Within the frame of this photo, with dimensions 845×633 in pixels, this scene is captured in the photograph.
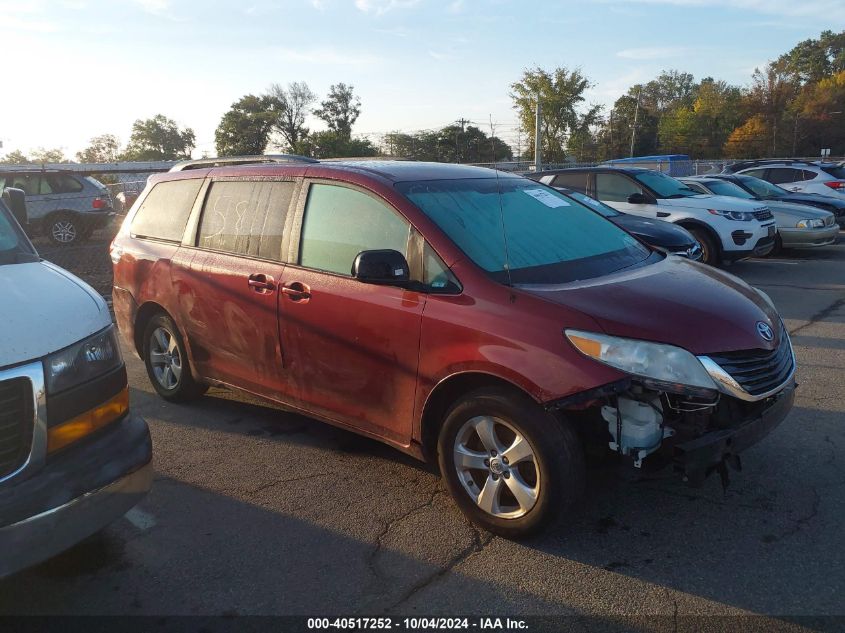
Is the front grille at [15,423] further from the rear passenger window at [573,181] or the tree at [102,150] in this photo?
the tree at [102,150]

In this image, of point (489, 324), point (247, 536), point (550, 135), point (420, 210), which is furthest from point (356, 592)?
point (550, 135)

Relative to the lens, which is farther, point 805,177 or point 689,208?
point 805,177

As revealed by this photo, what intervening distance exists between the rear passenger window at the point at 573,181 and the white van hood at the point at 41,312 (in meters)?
9.64

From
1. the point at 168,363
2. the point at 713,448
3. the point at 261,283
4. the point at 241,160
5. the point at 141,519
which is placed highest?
the point at 241,160

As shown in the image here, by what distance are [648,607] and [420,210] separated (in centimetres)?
217

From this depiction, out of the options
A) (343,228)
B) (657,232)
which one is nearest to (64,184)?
(657,232)

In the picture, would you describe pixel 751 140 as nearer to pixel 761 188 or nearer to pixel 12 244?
pixel 761 188

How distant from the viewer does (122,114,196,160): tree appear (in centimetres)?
9888

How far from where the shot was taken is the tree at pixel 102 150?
94.8m

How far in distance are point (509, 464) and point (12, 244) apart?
272cm

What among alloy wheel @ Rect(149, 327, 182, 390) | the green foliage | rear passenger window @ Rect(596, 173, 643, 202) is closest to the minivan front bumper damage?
alloy wheel @ Rect(149, 327, 182, 390)

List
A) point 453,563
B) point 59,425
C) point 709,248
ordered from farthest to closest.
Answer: point 709,248, point 453,563, point 59,425

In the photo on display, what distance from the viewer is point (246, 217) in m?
4.61

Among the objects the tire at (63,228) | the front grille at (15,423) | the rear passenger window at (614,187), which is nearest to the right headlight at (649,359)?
the front grille at (15,423)
